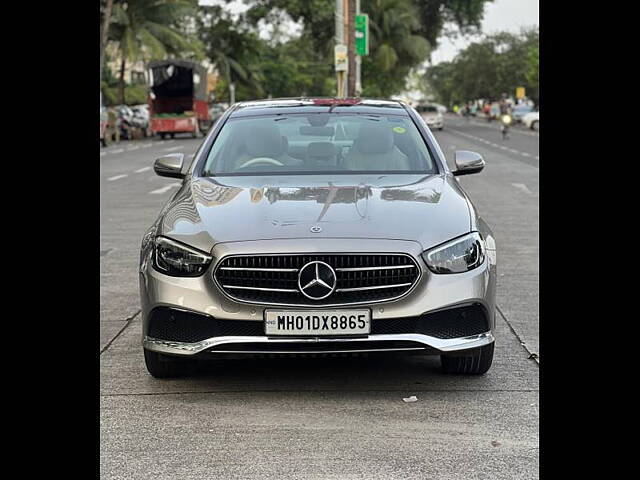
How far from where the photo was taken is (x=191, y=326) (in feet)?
19.4

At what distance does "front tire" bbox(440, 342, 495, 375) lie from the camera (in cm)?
625

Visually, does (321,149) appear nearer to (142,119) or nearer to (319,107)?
(319,107)

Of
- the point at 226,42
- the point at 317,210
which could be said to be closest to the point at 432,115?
the point at 226,42

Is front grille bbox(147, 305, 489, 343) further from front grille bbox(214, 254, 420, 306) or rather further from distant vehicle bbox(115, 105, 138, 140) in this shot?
distant vehicle bbox(115, 105, 138, 140)

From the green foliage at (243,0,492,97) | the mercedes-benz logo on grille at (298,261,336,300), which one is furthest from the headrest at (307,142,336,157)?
the green foliage at (243,0,492,97)

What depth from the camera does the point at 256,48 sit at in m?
69.3

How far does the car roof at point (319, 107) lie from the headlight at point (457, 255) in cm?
198

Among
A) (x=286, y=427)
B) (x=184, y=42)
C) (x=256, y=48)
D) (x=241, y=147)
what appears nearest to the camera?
(x=286, y=427)

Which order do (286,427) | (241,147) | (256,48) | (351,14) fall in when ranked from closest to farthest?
1. (286,427)
2. (241,147)
3. (351,14)
4. (256,48)

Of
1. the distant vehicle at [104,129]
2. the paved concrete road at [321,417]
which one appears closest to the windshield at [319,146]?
the paved concrete road at [321,417]

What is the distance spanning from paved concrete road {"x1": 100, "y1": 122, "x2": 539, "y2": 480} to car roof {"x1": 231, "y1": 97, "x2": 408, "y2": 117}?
5.02 ft
